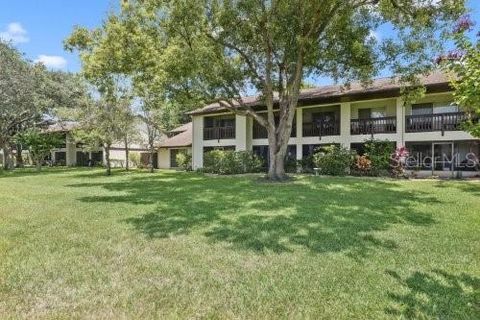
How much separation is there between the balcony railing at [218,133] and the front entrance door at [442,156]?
1504 cm

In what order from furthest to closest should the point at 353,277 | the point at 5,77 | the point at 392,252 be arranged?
the point at 5,77, the point at 392,252, the point at 353,277

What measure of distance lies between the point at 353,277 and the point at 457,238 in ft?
11.6

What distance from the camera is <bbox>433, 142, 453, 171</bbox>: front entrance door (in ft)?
83.8

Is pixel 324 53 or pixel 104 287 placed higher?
pixel 324 53

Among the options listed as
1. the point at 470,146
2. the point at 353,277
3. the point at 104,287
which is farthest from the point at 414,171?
the point at 104,287

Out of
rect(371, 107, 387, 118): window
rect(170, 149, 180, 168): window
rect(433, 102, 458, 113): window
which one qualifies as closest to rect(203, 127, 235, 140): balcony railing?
rect(170, 149, 180, 168): window

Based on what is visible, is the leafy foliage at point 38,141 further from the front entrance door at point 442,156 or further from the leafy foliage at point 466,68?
the leafy foliage at point 466,68

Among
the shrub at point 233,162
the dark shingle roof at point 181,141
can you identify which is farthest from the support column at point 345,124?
the dark shingle roof at point 181,141

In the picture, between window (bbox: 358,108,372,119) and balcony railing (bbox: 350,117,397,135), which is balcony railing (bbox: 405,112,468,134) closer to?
balcony railing (bbox: 350,117,397,135)

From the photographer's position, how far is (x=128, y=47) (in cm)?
2344

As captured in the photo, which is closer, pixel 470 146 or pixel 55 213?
pixel 55 213

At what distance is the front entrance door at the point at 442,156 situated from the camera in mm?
25531

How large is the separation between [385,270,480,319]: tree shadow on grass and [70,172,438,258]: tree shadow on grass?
1324 millimetres

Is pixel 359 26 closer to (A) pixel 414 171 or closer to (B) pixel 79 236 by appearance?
(A) pixel 414 171
